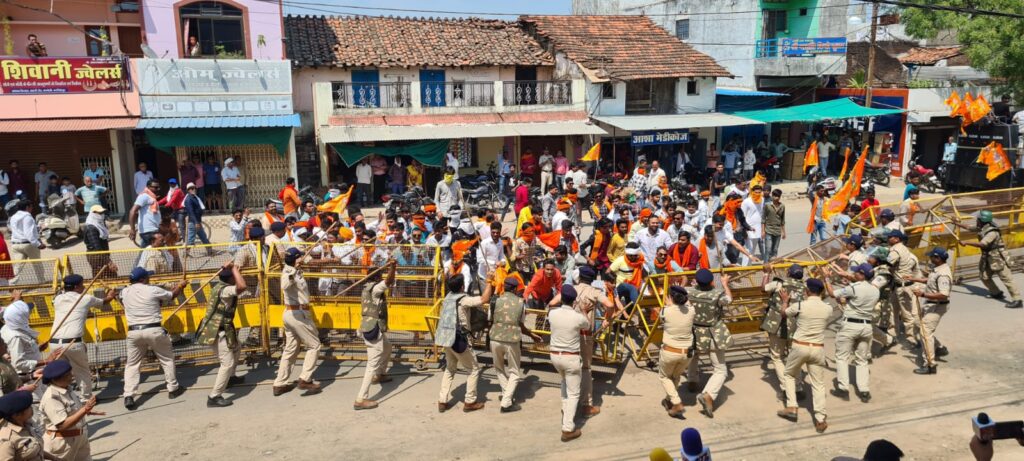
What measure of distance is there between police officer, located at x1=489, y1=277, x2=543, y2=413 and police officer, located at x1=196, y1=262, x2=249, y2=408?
286cm

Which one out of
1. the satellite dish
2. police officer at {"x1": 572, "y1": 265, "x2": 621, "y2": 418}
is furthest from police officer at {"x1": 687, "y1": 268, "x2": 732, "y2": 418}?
the satellite dish

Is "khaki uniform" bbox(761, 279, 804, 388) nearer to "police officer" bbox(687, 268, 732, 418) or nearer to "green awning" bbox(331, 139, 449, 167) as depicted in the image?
"police officer" bbox(687, 268, 732, 418)

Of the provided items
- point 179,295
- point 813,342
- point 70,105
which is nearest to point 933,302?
point 813,342

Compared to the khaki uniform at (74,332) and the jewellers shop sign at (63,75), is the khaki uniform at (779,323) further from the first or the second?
the jewellers shop sign at (63,75)

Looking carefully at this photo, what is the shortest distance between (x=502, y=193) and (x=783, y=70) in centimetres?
1242

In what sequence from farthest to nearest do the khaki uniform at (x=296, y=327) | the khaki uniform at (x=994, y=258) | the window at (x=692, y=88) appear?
the window at (x=692, y=88) < the khaki uniform at (x=994, y=258) < the khaki uniform at (x=296, y=327)

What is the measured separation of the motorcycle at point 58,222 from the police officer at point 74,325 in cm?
900

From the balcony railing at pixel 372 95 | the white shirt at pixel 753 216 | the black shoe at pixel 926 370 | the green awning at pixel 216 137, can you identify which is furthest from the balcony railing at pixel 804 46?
the black shoe at pixel 926 370

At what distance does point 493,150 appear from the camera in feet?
72.7

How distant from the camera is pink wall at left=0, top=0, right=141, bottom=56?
17.2 m

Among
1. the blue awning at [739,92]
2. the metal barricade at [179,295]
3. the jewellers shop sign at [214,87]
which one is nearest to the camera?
the metal barricade at [179,295]

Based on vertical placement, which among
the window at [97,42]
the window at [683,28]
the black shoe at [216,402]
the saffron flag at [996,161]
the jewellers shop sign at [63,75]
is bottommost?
the black shoe at [216,402]

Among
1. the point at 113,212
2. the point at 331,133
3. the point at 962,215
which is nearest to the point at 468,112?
the point at 331,133

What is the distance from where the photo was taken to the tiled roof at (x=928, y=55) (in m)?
30.4
